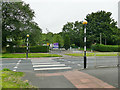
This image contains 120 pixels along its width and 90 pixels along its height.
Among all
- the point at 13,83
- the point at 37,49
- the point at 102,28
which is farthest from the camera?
the point at 102,28

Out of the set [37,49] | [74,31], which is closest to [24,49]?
[37,49]

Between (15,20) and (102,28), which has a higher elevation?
(102,28)

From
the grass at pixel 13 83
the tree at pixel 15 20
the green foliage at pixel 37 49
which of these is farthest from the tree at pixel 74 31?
the grass at pixel 13 83

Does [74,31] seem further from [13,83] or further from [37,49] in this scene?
[13,83]

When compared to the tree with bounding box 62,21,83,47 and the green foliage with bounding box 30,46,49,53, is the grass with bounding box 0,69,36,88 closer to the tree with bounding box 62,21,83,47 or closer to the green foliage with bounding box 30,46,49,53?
the green foliage with bounding box 30,46,49,53

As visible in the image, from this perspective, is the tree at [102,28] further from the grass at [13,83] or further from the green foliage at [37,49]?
the grass at [13,83]

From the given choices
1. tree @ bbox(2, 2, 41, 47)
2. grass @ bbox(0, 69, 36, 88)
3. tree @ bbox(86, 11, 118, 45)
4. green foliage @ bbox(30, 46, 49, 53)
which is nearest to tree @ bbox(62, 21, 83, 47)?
tree @ bbox(86, 11, 118, 45)

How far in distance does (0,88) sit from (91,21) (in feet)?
156

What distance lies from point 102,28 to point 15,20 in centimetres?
3160

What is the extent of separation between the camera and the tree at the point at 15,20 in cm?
2689

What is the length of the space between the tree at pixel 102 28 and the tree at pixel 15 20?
81.5 feet

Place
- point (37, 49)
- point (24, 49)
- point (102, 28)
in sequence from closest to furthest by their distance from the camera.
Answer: point (24, 49), point (37, 49), point (102, 28)

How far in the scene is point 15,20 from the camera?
2794 cm

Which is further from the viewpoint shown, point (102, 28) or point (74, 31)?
point (74, 31)
